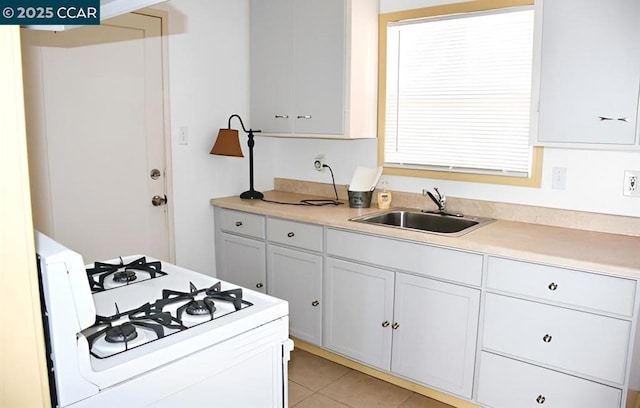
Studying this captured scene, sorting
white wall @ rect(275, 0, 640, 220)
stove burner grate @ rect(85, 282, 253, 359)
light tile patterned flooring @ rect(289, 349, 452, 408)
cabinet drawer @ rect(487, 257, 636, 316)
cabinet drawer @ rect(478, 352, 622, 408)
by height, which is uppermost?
white wall @ rect(275, 0, 640, 220)

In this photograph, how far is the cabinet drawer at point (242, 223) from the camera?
132 inches

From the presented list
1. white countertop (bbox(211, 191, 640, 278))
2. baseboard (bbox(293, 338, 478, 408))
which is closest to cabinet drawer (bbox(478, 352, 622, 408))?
baseboard (bbox(293, 338, 478, 408))

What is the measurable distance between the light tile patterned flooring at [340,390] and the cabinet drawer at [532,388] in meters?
0.32

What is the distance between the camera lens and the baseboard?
2691mm

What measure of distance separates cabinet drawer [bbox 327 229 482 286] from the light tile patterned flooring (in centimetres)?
70

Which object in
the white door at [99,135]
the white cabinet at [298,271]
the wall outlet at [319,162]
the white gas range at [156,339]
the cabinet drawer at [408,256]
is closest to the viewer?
the white gas range at [156,339]

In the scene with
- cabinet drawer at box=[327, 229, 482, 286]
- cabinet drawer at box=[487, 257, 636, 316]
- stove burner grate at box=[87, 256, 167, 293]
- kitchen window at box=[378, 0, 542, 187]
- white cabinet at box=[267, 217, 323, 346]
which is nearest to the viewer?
stove burner grate at box=[87, 256, 167, 293]

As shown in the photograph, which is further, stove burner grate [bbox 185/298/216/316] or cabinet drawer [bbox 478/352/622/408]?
cabinet drawer [bbox 478/352/622/408]

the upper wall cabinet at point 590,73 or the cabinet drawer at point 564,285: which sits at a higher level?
the upper wall cabinet at point 590,73

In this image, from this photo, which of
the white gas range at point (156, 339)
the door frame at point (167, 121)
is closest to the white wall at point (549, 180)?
the door frame at point (167, 121)

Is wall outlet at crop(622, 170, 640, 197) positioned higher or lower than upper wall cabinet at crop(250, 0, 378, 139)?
lower

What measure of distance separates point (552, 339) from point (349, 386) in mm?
1141

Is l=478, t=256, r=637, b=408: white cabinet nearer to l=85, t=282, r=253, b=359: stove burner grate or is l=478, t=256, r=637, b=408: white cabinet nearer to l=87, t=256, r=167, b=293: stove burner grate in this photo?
l=85, t=282, r=253, b=359: stove burner grate

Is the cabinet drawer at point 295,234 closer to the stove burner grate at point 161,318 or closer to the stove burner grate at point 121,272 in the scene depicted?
the stove burner grate at point 121,272
